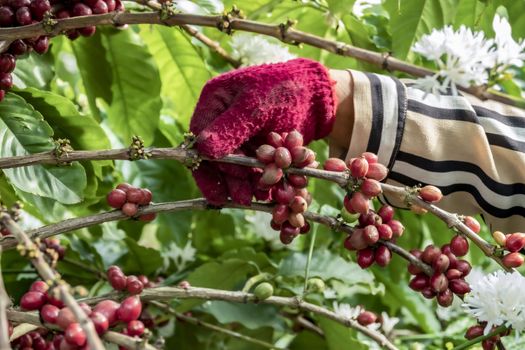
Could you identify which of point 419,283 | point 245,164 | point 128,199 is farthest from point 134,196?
point 419,283

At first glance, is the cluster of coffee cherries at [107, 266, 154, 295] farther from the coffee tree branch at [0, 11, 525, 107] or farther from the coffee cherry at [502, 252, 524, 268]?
the coffee cherry at [502, 252, 524, 268]

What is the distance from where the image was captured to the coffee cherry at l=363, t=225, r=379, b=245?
86 cm

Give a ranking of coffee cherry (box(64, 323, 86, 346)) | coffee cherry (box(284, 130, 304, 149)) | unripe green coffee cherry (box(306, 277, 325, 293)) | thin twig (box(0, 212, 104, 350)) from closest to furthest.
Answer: thin twig (box(0, 212, 104, 350))
coffee cherry (box(64, 323, 86, 346))
coffee cherry (box(284, 130, 304, 149))
unripe green coffee cherry (box(306, 277, 325, 293))

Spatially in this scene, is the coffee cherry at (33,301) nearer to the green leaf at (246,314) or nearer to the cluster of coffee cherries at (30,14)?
the cluster of coffee cherries at (30,14)

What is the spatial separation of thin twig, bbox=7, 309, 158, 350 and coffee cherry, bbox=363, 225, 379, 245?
11.7 inches

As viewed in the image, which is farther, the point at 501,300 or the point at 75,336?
the point at 501,300

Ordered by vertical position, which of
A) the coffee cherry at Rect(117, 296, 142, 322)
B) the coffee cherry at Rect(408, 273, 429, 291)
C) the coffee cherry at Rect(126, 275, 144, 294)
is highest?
the coffee cherry at Rect(117, 296, 142, 322)

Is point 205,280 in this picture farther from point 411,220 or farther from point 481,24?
point 481,24

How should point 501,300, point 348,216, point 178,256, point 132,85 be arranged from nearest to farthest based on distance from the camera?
point 501,300, point 348,216, point 132,85, point 178,256

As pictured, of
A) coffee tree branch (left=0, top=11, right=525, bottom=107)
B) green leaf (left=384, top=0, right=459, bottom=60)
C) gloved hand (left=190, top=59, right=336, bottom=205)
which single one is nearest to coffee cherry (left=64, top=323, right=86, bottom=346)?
gloved hand (left=190, top=59, right=336, bottom=205)

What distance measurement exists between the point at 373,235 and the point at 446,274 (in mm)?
99

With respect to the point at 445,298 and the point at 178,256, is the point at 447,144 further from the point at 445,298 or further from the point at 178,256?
the point at 178,256

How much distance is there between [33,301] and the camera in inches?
27.7

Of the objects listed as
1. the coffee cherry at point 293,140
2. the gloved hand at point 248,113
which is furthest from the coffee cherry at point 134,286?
the coffee cherry at point 293,140
